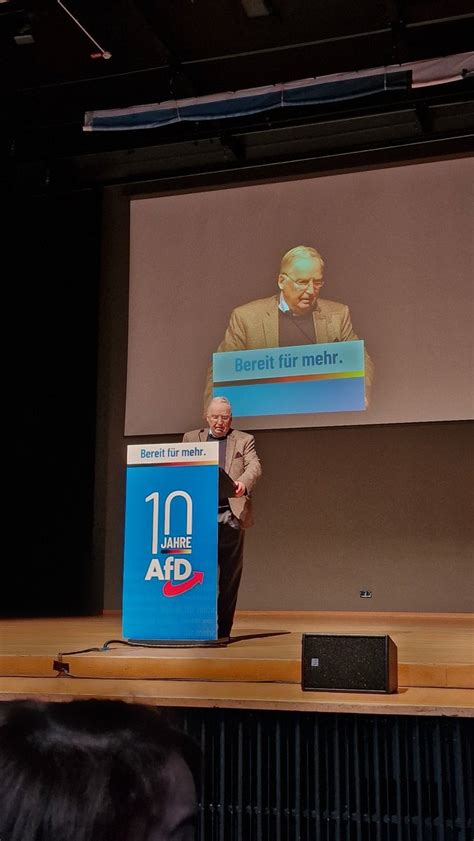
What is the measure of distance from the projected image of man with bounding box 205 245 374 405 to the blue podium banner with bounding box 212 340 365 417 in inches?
2.3

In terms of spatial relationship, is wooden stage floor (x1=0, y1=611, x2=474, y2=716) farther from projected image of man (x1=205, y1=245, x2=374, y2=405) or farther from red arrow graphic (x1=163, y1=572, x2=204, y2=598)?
projected image of man (x1=205, y1=245, x2=374, y2=405)

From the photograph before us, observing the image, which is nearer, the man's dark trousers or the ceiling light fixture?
the man's dark trousers

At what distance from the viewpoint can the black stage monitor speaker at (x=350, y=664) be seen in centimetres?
209

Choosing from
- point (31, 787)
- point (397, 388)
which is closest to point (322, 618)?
point (397, 388)

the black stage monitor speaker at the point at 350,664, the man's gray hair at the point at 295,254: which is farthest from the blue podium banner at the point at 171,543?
the man's gray hair at the point at 295,254

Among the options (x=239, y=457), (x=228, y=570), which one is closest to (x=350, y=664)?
(x=228, y=570)

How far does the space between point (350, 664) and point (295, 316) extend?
3.87 meters

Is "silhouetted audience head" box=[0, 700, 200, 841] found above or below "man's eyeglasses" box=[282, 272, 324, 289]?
below

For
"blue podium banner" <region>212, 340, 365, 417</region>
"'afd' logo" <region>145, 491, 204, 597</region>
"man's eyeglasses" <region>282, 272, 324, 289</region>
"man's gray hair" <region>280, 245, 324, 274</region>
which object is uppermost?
"man's gray hair" <region>280, 245, 324, 274</region>

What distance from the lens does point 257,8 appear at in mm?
4953

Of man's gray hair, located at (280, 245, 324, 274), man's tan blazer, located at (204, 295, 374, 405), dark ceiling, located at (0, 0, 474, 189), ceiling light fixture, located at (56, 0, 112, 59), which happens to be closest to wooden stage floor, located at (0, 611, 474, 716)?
man's tan blazer, located at (204, 295, 374, 405)

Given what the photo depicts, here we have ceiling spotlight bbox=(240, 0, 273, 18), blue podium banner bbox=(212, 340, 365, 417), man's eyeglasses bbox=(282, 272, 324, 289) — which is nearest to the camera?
ceiling spotlight bbox=(240, 0, 273, 18)

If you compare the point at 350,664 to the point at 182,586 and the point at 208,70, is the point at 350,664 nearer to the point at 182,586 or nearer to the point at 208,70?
the point at 182,586

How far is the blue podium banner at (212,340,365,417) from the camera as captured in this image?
5605 mm
